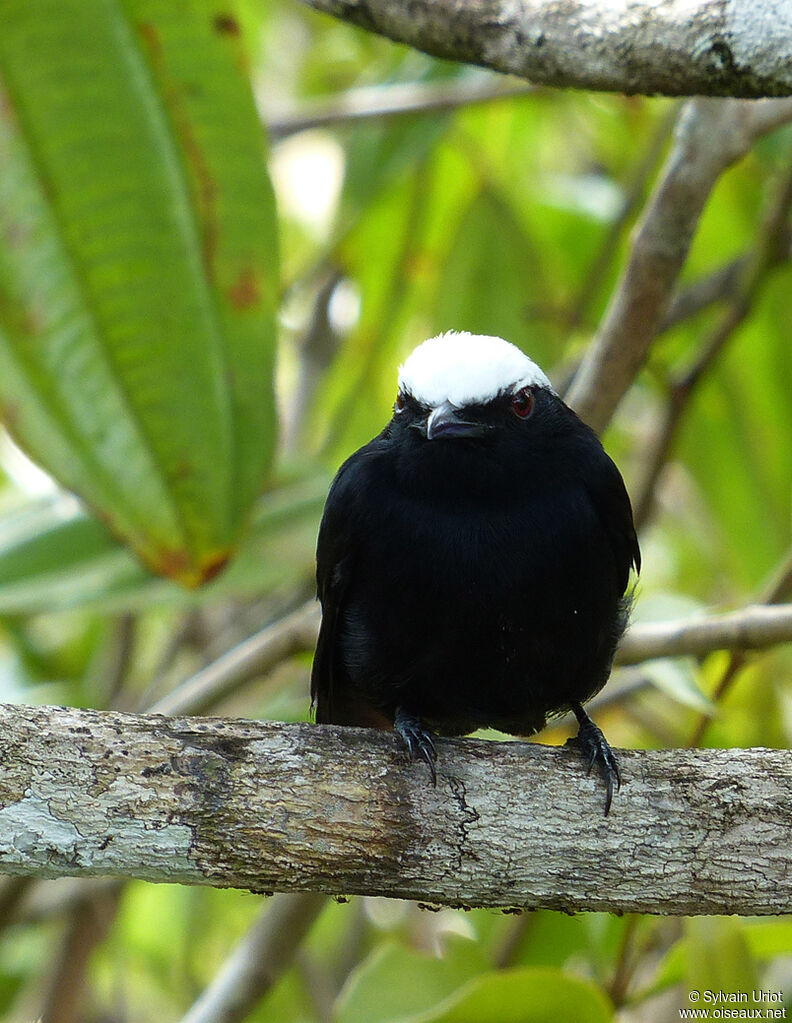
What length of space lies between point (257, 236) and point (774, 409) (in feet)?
6.47

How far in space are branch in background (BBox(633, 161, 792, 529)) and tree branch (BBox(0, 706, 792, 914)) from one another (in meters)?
1.28

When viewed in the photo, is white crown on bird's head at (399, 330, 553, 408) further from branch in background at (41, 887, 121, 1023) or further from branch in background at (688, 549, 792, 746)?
branch in background at (41, 887, 121, 1023)

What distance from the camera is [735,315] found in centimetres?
317

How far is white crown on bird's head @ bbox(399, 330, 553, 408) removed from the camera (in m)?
2.55

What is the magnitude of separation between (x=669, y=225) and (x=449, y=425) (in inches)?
24.5

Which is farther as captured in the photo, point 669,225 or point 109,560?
point 109,560

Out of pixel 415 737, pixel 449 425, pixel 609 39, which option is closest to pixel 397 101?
pixel 449 425

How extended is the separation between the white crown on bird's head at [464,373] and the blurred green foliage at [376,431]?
23.5 inches

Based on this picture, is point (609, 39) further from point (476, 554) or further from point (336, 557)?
point (336, 557)

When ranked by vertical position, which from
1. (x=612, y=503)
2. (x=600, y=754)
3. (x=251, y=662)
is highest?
(x=612, y=503)

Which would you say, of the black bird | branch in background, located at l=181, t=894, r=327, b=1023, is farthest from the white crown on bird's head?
branch in background, located at l=181, t=894, r=327, b=1023

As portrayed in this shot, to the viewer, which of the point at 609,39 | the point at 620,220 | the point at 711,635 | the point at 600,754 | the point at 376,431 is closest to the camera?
the point at 609,39

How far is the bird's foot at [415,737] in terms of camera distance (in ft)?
6.85

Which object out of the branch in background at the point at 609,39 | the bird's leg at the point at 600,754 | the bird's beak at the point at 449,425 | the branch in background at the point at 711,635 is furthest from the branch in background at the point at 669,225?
the bird's leg at the point at 600,754
